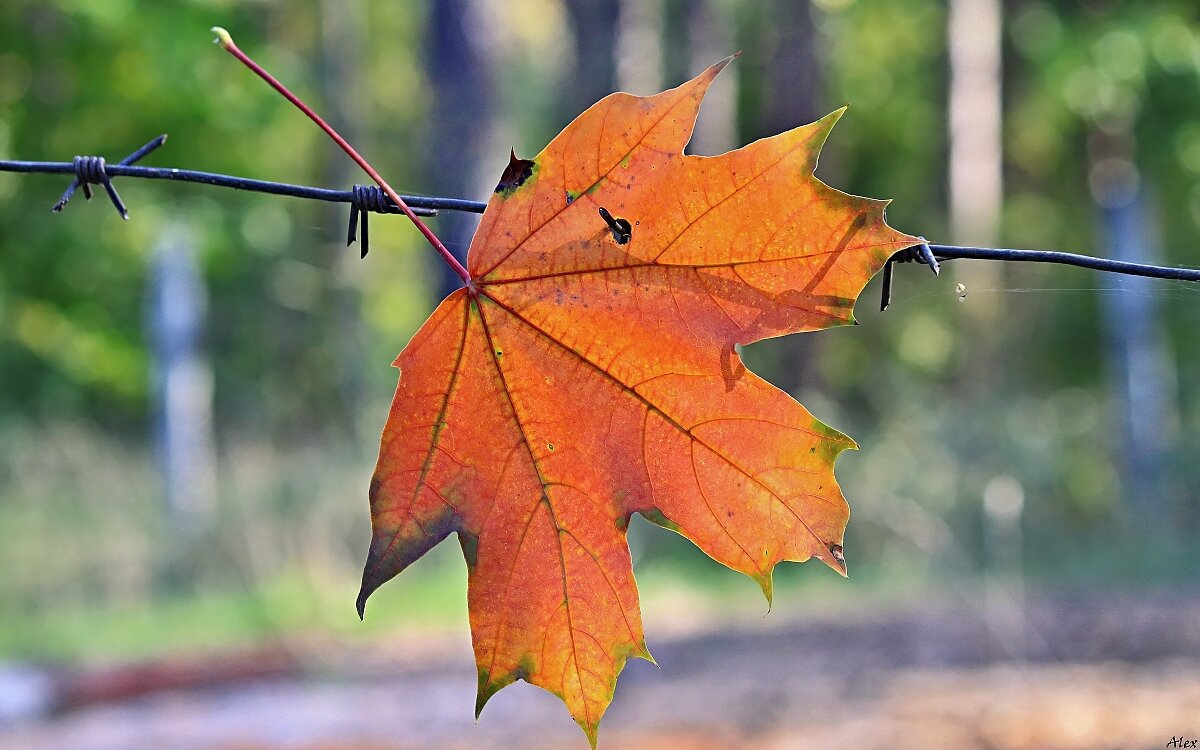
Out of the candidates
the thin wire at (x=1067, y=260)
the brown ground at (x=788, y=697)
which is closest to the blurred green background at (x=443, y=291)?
the brown ground at (x=788, y=697)

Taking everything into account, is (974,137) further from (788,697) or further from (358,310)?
(358,310)

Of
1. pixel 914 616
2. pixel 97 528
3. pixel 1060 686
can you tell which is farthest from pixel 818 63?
pixel 97 528

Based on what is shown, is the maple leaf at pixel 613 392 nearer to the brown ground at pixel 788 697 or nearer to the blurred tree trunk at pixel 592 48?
the brown ground at pixel 788 697

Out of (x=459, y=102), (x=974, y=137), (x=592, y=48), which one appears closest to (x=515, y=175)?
(x=459, y=102)

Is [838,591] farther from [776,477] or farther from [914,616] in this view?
[776,477]

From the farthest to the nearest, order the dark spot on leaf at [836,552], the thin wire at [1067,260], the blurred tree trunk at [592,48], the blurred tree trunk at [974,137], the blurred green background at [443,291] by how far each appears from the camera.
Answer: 1. the blurred tree trunk at [974,137]
2. the blurred tree trunk at [592,48]
3. the blurred green background at [443,291]
4. the thin wire at [1067,260]
5. the dark spot on leaf at [836,552]
